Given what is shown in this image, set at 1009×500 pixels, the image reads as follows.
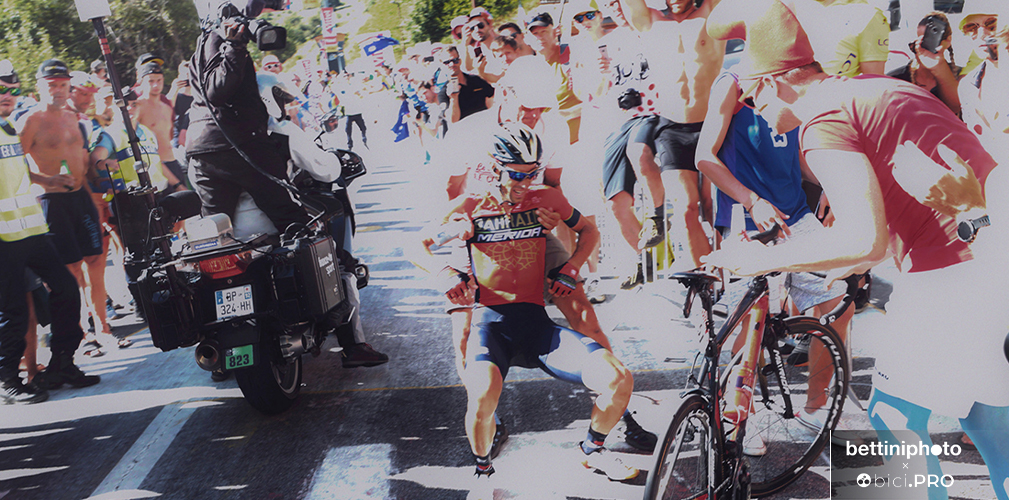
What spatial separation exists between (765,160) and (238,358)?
2.73 m

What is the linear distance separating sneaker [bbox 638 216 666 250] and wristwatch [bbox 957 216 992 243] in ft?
3.98

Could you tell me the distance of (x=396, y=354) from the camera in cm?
357

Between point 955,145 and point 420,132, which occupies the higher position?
point 420,132

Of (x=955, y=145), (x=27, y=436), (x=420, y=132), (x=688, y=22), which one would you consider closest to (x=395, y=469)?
(x=420, y=132)

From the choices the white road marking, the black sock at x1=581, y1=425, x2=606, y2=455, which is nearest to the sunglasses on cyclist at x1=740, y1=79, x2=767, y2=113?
the black sock at x1=581, y1=425, x2=606, y2=455

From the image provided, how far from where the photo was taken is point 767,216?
3.00 meters

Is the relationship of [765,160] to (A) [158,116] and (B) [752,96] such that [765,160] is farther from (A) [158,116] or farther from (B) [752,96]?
(A) [158,116]

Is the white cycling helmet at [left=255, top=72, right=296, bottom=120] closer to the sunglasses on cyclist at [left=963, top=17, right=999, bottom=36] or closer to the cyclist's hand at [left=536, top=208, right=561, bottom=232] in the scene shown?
the cyclist's hand at [left=536, top=208, right=561, bottom=232]

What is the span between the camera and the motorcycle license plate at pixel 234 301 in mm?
3256

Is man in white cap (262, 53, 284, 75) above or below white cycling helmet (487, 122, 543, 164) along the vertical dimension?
above

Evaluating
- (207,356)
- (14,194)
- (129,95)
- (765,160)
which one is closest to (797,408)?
(765,160)

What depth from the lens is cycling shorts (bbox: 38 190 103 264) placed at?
11.8 ft

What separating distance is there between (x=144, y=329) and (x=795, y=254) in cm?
355

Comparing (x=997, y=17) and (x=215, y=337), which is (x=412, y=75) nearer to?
(x=215, y=337)
